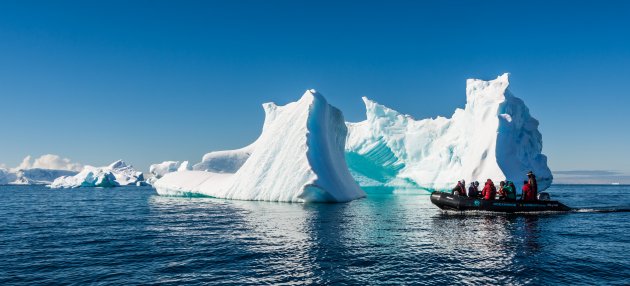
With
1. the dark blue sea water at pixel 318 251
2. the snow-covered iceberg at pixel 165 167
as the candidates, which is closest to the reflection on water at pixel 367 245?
the dark blue sea water at pixel 318 251

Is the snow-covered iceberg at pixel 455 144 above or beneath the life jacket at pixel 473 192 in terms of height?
above

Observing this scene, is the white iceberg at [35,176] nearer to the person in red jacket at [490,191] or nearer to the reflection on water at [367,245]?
the reflection on water at [367,245]

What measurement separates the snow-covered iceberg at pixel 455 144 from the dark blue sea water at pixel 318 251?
23331 millimetres

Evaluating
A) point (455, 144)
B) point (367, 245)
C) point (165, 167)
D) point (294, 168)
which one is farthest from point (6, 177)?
point (367, 245)

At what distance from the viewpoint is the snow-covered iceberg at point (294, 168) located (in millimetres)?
30750

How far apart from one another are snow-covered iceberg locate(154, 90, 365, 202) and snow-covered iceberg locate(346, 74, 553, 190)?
13421 mm

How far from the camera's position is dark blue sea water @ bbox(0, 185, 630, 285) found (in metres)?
9.33

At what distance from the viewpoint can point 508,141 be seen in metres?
42.7

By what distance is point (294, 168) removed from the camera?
1219 inches

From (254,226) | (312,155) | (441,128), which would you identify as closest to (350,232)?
(254,226)

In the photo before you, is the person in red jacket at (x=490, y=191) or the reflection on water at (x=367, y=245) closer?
the reflection on water at (x=367, y=245)

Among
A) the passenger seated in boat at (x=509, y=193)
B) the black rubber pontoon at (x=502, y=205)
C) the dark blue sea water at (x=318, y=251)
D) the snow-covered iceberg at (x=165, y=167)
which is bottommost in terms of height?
the dark blue sea water at (x=318, y=251)

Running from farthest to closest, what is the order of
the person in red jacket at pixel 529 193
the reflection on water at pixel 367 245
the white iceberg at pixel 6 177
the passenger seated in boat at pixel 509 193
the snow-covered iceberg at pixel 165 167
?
the white iceberg at pixel 6 177, the snow-covered iceberg at pixel 165 167, the passenger seated in boat at pixel 509 193, the person in red jacket at pixel 529 193, the reflection on water at pixel 367 245

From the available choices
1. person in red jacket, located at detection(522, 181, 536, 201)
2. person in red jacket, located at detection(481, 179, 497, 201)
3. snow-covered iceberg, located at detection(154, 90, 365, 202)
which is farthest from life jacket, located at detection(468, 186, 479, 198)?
snow-covered iceberg, located at detection(154, 90, 365, 202)
